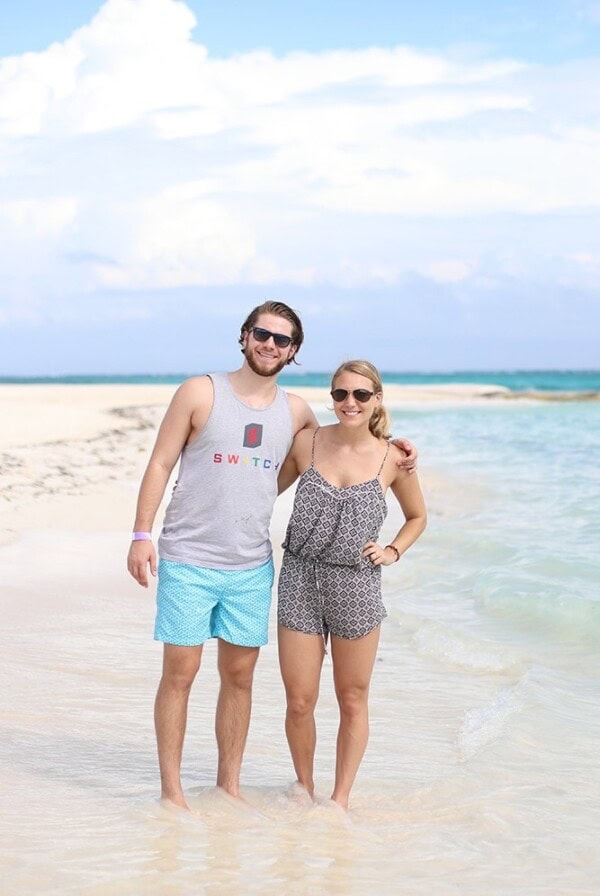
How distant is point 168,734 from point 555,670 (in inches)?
140

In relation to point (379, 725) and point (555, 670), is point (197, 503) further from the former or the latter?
point (555, 670)

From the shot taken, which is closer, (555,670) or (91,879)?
(91,879)

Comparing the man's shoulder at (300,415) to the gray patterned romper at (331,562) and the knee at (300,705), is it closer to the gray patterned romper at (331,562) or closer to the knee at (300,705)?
the gray patterned romper at (331,562)

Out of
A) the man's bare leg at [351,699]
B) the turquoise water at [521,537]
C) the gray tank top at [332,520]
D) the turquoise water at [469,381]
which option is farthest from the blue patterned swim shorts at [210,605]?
the turquoise water at [469,381]

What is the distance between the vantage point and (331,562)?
14.6 feet

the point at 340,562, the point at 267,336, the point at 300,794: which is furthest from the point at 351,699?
the point at 267,336

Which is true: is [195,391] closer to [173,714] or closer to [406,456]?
[406,456]

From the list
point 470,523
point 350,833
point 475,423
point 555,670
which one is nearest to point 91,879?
point 350,833

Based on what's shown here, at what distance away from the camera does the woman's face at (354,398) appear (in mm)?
4465

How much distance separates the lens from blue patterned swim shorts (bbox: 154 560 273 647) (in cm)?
437

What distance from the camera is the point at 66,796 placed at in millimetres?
4512

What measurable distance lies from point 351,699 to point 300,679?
24 cm

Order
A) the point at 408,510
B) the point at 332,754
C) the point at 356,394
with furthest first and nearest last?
the point at 332,754 → the point at 408,510 → the point at 356,394

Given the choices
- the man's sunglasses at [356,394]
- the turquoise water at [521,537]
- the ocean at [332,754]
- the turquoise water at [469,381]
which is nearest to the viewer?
the ocean at [332,754]
